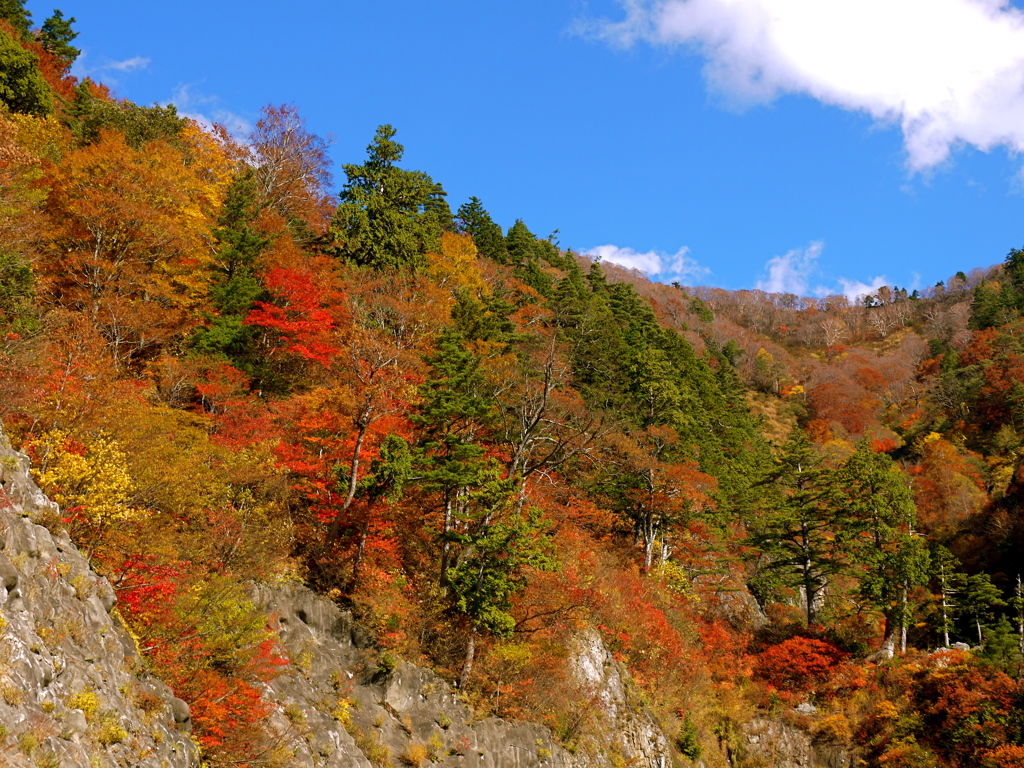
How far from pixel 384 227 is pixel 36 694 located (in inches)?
1245

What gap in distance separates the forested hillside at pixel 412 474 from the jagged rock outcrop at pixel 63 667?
1.06 meters

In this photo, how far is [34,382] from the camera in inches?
626

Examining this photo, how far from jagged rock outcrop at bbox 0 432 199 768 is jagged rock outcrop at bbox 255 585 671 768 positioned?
161 inches

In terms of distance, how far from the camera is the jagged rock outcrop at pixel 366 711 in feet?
51.7

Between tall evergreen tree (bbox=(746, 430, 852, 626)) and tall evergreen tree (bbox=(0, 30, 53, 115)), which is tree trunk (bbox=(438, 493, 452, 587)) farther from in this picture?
tall evergreen tree (bbox=(0, 30, 53, 115))

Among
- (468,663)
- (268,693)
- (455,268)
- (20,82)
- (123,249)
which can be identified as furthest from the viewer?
(455,268)

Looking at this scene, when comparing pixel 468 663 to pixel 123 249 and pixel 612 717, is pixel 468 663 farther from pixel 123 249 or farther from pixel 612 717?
pixel 123 249

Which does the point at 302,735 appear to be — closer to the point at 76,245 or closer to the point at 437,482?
the point at 437,482

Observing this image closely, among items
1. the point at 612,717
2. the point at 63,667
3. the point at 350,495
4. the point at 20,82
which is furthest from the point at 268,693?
the point at 20,82

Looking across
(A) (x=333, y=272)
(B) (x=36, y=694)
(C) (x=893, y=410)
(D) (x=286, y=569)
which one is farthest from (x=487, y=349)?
(C) (x=893, y=410)

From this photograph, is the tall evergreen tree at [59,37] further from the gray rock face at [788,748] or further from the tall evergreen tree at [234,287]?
the gray rock face at [788,748]

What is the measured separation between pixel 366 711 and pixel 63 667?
9.03 m

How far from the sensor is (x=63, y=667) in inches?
403

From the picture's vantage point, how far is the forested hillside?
53.3 feet
